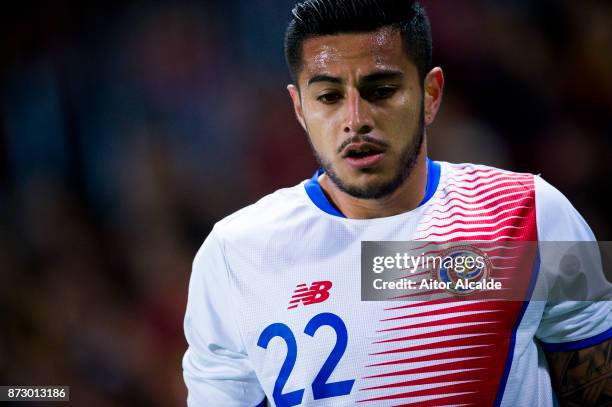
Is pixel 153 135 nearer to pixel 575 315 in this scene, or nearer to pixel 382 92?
pixel 382 92

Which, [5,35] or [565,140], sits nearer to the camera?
[565,140]

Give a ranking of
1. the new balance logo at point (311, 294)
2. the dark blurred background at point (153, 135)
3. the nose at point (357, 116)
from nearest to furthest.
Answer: the nose at point (357, 116) → the new balance logo at point (311, 294) → the dark blurred background at point (153, 135)

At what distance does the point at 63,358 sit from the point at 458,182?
226 centimetres

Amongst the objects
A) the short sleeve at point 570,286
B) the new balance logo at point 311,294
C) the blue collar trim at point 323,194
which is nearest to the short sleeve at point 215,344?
the new balance logo at point 311,294

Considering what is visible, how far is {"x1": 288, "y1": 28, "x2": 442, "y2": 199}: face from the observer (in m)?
1.97

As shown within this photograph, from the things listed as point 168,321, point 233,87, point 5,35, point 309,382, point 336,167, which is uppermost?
point 5,35

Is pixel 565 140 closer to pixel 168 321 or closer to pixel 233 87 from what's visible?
pixel 233 87

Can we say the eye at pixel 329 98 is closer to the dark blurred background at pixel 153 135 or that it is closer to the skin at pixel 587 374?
the skin at pixel 587 374

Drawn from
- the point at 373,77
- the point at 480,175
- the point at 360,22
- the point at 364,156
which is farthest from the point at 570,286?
the point at 360,22

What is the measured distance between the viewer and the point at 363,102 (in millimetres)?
1967

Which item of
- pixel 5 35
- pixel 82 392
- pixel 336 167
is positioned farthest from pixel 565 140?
pixel 5 35

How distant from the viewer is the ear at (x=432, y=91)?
7.07 feet

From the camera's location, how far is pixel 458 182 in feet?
7.20

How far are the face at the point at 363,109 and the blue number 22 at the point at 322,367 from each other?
0.36 metres
